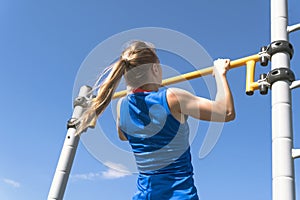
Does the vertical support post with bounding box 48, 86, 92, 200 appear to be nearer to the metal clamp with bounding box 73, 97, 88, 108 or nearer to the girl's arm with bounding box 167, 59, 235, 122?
the metal clamp with bounding box 73, 97, 88, 108

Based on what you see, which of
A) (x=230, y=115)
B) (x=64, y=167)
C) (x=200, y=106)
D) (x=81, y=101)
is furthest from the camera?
(x=81, y=101)

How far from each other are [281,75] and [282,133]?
429 mm

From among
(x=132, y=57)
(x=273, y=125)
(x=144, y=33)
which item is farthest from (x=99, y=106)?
(x=273, y=125)

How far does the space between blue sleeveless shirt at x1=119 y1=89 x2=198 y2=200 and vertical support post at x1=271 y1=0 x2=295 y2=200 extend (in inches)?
29.7

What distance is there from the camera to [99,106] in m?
2.03

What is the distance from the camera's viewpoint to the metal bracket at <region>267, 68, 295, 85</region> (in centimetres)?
271

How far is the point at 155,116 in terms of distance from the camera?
6.34 ft

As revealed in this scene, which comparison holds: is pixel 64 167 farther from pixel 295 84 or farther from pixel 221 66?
pixel 295 84

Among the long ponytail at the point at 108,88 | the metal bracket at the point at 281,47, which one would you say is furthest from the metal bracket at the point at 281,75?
the long ponytail at the point at 108,88

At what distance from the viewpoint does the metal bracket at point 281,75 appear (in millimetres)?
2715

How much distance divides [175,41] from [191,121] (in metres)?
0.81

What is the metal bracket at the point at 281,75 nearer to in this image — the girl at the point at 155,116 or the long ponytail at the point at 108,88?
the girl at the point at 155,116

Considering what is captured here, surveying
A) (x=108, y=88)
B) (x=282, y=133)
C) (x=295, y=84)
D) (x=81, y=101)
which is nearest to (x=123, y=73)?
(x=108, y=88)

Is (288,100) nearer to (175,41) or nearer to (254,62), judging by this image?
(254,62)
